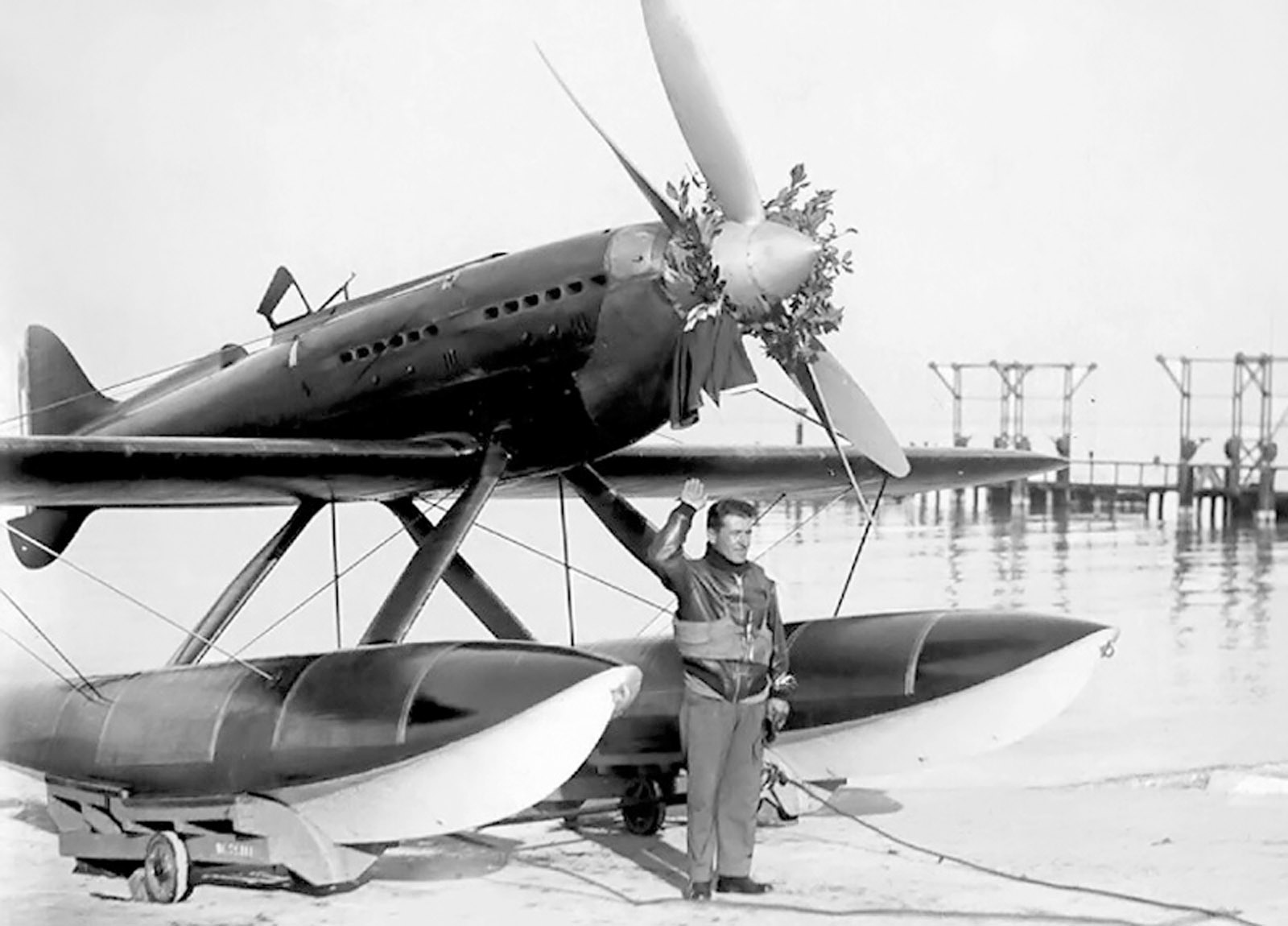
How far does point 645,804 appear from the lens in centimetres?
771

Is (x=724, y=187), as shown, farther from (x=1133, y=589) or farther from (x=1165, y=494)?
(x=1165, y=494)

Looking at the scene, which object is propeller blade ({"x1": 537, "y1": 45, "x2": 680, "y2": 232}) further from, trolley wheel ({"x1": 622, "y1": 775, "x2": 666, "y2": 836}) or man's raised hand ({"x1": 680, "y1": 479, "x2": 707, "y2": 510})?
trolley wheel ({"x1": 622, "y1": 775, "x2": 666, "y2": 836})

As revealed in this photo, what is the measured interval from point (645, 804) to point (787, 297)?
7.94 feet

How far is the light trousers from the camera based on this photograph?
20.9 feet

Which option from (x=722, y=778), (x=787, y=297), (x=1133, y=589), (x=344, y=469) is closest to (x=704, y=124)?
(x=787, y=297)

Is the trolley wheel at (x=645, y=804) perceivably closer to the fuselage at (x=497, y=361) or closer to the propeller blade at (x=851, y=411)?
the fuselage at (x=497, y=361)

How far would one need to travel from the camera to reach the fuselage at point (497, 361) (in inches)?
284

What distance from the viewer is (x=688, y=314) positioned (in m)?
6.95

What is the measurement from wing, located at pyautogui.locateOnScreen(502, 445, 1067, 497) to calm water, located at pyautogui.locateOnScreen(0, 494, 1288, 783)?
0.47 metres

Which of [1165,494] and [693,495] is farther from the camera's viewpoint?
[1165,494]

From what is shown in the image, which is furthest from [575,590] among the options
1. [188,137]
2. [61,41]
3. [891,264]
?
[61,41]

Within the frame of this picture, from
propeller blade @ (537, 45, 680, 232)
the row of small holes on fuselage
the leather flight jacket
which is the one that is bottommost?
the leather flight jacket

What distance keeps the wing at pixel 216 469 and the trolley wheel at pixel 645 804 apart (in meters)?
1.60

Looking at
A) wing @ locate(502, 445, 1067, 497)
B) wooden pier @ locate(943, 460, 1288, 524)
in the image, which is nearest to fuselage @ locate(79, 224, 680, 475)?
wing @ locate(502, 445, 1067, 497)
